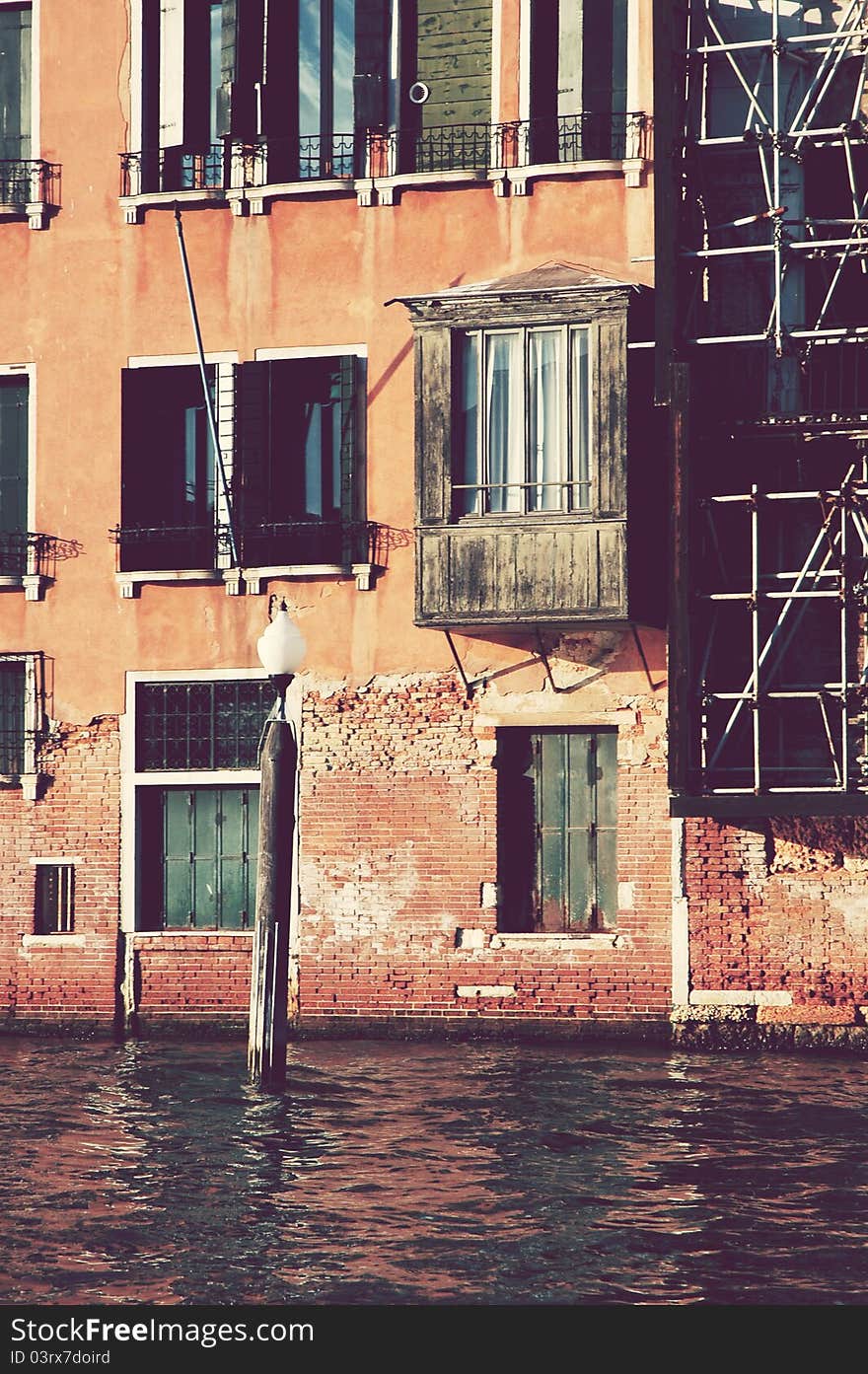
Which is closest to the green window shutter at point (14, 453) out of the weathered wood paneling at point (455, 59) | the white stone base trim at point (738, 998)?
the weathered wood paneling at point (455, 59)

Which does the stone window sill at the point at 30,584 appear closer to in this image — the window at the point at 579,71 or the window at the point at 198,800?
the window at the point at 198,800

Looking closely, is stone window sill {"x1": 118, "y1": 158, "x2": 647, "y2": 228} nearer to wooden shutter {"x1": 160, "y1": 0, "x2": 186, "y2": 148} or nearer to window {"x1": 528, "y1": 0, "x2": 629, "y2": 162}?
window {"x1": 528, "y1": 0, "x2": 629, "y2": 162}

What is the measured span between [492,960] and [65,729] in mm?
4716

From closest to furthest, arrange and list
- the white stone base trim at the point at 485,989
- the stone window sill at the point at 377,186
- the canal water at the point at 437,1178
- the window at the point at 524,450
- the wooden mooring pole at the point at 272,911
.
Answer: the canal water at the point at 437,1178 → the wooden mooring pole at the point at 272,911 → the window at the point at 524,450 → the white stone base trim at the point at 485,989 → the stone window sill at the point at 377,186

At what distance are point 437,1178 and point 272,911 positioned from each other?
10.7 ft

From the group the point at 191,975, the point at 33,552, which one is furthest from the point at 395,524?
the point at 191,975

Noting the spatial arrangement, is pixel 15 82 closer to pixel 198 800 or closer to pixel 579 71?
pixel 579 71

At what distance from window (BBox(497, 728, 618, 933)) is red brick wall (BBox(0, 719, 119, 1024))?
3.79 meters

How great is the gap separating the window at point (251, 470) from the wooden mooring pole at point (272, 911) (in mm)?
4105

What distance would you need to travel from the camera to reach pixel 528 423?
1797 cm

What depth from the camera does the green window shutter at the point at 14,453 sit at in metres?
20.0

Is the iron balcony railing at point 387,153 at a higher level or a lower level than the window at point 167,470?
higher

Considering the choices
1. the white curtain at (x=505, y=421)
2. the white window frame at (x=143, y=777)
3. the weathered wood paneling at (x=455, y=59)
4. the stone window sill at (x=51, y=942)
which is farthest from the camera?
the stone window sill at (x=51, y=942)

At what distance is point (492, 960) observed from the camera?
18.3 m
